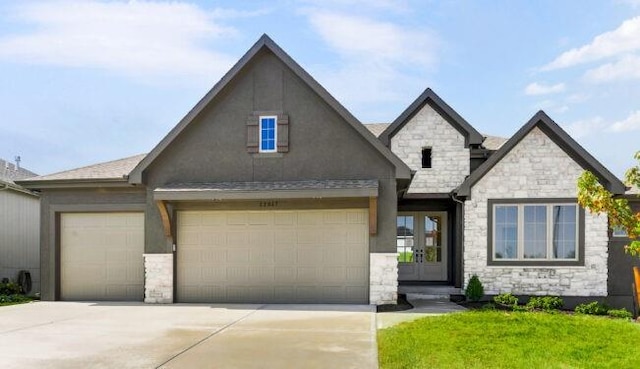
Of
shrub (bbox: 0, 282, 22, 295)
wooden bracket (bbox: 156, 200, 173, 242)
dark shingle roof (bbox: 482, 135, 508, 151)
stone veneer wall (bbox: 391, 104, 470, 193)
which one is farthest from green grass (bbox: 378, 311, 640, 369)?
shrub (bbox: 0, 282, 22, 295)

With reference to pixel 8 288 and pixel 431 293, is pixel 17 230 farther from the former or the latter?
pixel 431 293

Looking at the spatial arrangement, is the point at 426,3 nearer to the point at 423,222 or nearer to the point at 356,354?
the point at 356,354

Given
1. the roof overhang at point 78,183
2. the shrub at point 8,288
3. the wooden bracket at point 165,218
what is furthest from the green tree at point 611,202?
the shrub at point 8,288

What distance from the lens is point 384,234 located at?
12.8 meters

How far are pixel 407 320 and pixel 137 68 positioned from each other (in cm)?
941

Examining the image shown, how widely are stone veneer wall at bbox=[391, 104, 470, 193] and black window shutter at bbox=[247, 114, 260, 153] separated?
5.44 meters

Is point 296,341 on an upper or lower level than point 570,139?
lower

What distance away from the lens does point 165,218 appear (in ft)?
44.0

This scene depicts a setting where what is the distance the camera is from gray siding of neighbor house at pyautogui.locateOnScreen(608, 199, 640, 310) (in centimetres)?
1448

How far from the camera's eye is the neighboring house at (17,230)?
18.1m

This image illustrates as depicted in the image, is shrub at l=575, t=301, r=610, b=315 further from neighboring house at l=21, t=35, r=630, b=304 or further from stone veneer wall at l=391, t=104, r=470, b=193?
stone veneer wall at l=391, t=104, r=470, b=193

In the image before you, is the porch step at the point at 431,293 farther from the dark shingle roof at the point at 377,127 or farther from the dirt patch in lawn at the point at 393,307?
the dark shingle roof at the point at 377,127

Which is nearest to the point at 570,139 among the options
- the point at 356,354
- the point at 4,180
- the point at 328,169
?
the point at 328,169

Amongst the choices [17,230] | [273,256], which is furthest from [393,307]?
[17,230]
